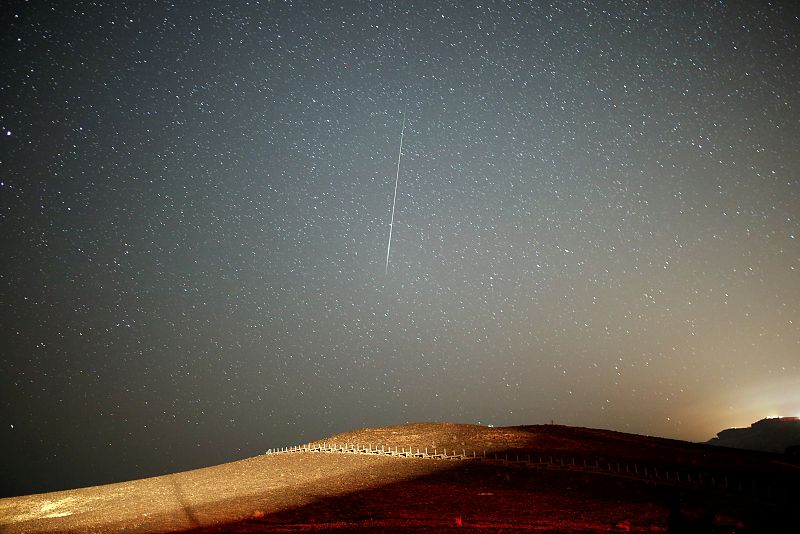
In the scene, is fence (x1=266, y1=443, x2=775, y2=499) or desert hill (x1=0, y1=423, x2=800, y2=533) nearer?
desert hill (x1=0, y1=423, x2=800, y2=533)

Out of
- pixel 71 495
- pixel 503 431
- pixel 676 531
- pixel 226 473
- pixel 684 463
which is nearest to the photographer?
pixel 676 531

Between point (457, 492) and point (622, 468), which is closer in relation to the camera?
point (457, 492)

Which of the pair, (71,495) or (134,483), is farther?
(134,483)

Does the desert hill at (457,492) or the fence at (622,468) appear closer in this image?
the desert hill at (457,492)

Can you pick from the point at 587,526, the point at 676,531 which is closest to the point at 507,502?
the point at 587,526

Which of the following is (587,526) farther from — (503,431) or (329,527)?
(503,431)

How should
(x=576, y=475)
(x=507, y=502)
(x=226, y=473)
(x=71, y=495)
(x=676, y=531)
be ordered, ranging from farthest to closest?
(x=226, y=473) → (x=71, y=495) → (x=576, y=475) → (x=507, y=502) → (x=676, y=531)
